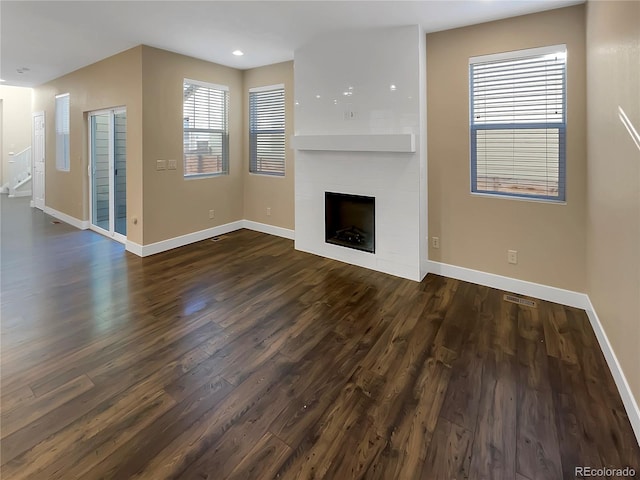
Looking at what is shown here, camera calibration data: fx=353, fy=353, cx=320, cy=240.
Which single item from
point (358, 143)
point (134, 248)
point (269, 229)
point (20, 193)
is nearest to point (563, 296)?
point (358, 143)

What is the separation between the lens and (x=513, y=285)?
145 inches

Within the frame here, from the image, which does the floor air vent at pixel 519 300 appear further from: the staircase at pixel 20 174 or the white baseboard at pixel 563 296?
the staircase at pixel 20 174

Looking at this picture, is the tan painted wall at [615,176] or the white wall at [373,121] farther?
the white wall at [373,121]

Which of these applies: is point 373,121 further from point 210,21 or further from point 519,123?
point 210,21

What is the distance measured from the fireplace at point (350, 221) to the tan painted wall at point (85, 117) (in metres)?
2.59

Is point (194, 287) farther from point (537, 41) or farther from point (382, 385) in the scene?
point (537, 41)

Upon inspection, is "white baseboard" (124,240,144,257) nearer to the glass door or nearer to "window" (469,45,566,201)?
the glass door

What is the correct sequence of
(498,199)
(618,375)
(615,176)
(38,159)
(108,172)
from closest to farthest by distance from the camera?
(618,375), (615,176), (498,199), (108,172), (38,159)

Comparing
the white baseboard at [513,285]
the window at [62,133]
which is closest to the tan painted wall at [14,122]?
the window at [62,133]

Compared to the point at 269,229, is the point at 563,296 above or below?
below

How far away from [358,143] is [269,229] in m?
2.53

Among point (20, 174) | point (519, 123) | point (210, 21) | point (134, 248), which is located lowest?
point (134, 248)

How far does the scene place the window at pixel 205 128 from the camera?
5.30 metres

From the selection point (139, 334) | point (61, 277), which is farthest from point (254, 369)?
point (61, 277)
